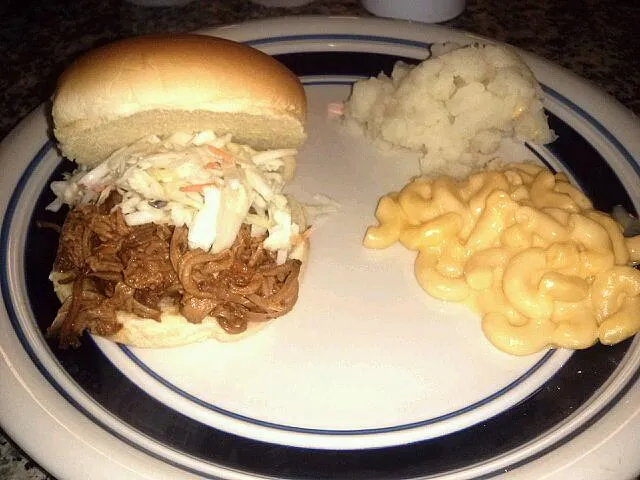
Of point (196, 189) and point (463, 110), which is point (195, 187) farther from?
point (463, 110)

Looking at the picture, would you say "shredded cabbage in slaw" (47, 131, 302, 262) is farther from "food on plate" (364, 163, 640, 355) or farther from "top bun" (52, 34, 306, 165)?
"food on plate" (364, 163, 640, 355)

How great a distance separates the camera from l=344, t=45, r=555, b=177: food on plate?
262cm

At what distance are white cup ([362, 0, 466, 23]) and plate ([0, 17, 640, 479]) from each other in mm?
1370

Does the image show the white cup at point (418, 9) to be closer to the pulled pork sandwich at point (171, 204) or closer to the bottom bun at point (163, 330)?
the pulled pork sandwich at point (171, 204)

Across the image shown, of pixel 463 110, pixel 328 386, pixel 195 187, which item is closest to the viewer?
pixel 328 386

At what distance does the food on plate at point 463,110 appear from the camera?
2623mm

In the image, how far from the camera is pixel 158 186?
2.05 m

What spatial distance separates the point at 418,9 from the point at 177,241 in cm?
212

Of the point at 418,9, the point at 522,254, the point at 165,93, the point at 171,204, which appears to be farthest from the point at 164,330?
the point at 418,9

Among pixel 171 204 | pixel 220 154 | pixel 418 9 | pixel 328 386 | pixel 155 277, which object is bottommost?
pixel 328 386

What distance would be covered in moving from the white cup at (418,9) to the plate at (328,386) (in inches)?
53.9

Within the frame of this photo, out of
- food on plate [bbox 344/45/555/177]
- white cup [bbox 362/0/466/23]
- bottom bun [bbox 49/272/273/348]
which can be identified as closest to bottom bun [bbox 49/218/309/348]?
bottom bun [bbox 49/272/273/348]

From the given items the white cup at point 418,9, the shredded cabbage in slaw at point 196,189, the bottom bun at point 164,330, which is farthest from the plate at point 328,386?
the white cup at point 418,9

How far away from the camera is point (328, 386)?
193 cm
